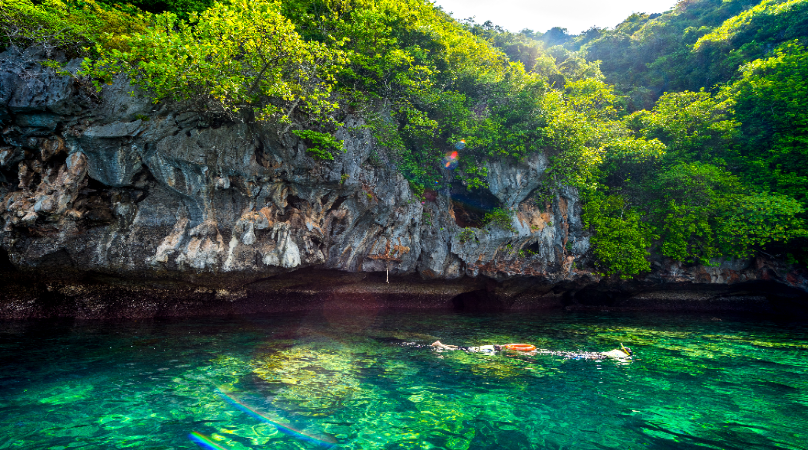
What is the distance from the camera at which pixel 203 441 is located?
5.14 metres

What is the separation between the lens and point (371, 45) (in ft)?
54.0

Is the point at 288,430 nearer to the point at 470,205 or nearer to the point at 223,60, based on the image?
the point at 223,60

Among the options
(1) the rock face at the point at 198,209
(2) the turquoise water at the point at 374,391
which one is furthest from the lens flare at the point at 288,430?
(1) the rock face at the point at 198,209

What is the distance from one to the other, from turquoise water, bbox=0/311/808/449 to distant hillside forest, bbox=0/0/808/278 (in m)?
7.89

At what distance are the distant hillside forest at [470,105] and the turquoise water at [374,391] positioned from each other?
7887 millimetres

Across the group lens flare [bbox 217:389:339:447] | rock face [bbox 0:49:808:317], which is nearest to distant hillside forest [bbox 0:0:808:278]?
rock face [bbox 0:49:808:317]

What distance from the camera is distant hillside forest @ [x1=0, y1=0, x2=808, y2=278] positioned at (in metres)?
11.9

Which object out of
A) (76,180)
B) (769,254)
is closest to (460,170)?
(76,180)

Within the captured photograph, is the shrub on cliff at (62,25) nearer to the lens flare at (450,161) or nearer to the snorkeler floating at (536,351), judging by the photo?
the lens flare at (450,161)

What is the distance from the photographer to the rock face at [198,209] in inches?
475

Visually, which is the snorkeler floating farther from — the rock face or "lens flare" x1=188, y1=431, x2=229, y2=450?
the rock face

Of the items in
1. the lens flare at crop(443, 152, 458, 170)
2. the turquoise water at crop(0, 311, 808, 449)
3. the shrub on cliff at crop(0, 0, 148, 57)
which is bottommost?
the turquoise water at crop(0, 311, 808, 449)

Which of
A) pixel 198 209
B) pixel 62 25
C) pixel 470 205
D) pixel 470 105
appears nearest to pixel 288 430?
pixel 198 209

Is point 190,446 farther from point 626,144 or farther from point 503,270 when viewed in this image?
point 626,144
